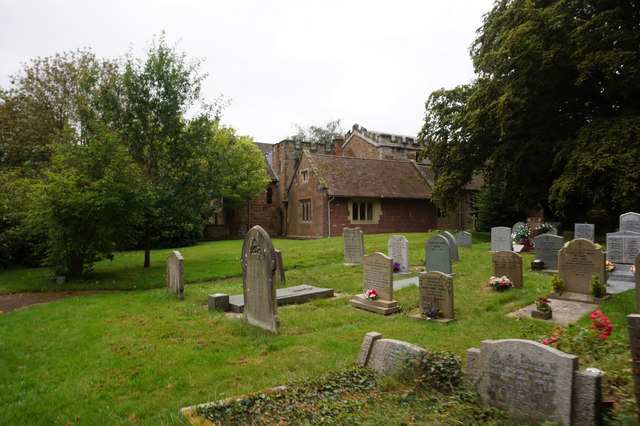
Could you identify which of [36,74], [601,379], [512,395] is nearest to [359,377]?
[512,395]

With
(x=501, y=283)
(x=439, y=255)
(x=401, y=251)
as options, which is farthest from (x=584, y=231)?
(x=501, y=283)

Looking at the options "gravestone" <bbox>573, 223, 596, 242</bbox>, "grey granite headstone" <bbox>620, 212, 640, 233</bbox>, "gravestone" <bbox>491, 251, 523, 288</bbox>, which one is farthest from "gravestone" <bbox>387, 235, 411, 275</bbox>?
"grey granite headstone" <bbox>620, 212, 640, 233</bbox>

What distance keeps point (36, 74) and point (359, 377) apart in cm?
3056

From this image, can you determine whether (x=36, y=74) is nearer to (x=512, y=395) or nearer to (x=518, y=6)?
(x=518, y=6)

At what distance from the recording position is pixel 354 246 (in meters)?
15.8

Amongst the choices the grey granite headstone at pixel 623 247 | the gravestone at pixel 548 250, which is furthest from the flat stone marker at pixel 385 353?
the grey granite headstone at pixel 623 247

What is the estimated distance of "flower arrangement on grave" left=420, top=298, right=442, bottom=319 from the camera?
7.74 meters

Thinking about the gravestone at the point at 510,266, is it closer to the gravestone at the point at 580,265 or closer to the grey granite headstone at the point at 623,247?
the gravestone at the point at 580,265

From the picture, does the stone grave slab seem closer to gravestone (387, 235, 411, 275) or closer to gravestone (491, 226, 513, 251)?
gravestone (387, 235, 411, 275)

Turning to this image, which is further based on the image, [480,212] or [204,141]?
[480,212]

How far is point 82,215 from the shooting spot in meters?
13.0

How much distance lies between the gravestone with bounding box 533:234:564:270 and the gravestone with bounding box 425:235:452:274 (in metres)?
3.55

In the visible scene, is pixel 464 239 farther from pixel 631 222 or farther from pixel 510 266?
pixel 510 266

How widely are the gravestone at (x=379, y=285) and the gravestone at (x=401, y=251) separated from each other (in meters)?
4.17
